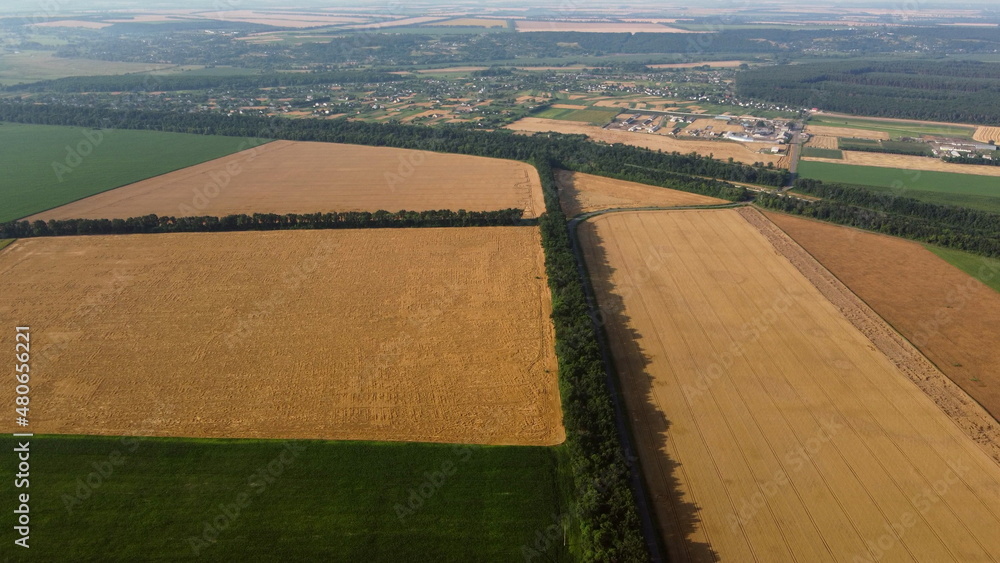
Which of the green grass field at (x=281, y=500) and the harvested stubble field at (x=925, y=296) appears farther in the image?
the harvested stubble field at (x=925, y=296)

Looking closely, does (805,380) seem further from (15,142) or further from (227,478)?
(15,142)

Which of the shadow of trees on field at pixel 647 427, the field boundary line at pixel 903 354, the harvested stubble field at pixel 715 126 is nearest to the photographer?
the shadow of trees on field at pixel 647 427

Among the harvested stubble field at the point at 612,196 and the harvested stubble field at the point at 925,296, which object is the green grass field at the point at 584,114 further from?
the harvested stubble field at the point at 925,296

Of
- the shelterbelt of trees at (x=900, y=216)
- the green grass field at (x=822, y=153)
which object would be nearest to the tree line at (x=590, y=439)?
the shelterbelt of trees at (x=900, y=216)

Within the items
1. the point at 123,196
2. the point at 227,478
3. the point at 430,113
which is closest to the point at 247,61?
the point at 430,113

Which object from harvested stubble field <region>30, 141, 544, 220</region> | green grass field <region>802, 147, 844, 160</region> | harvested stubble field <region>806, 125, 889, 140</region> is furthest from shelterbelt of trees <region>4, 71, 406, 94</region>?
green grass field <region>802, 147, 844, 160</region>

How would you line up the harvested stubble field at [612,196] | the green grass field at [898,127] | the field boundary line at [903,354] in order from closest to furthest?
1. the field boundary line at [903,354]
2. the harvested stubble field at [612,196]
3. the green grass field at [898,127]

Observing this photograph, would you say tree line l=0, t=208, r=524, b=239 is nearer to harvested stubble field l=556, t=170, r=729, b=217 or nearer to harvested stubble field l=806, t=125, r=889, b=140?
harvested stubble field l=556, t=170, r=729, b=217
